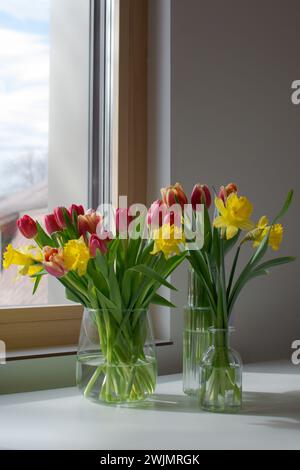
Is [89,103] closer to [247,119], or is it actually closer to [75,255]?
[247,119]

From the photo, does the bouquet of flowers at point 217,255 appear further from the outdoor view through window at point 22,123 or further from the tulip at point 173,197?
the outdoor view through window at point 22,123

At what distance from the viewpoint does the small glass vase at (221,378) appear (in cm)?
116

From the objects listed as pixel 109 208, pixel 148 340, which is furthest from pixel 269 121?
pixel 148 340

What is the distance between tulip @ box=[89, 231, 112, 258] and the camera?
1110 mm

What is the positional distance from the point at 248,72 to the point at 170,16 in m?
0.26

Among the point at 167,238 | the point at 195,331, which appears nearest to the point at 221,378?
the point at 195,331

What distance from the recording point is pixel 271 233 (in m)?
1.16

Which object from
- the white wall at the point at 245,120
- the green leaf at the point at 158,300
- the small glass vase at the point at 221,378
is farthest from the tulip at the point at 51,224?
the white wall at the point at 245,120

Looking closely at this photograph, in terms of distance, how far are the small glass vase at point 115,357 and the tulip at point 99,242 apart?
0.11m

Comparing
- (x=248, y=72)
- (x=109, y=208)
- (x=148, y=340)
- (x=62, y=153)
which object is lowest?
(x=148, y=340)

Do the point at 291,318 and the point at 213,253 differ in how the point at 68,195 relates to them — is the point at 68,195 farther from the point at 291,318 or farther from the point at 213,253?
the point at 291,318

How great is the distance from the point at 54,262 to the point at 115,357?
210mm

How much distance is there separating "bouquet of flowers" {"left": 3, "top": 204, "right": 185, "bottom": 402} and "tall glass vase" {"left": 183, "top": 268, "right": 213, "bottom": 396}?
0.09 m

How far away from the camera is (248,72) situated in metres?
1.69
